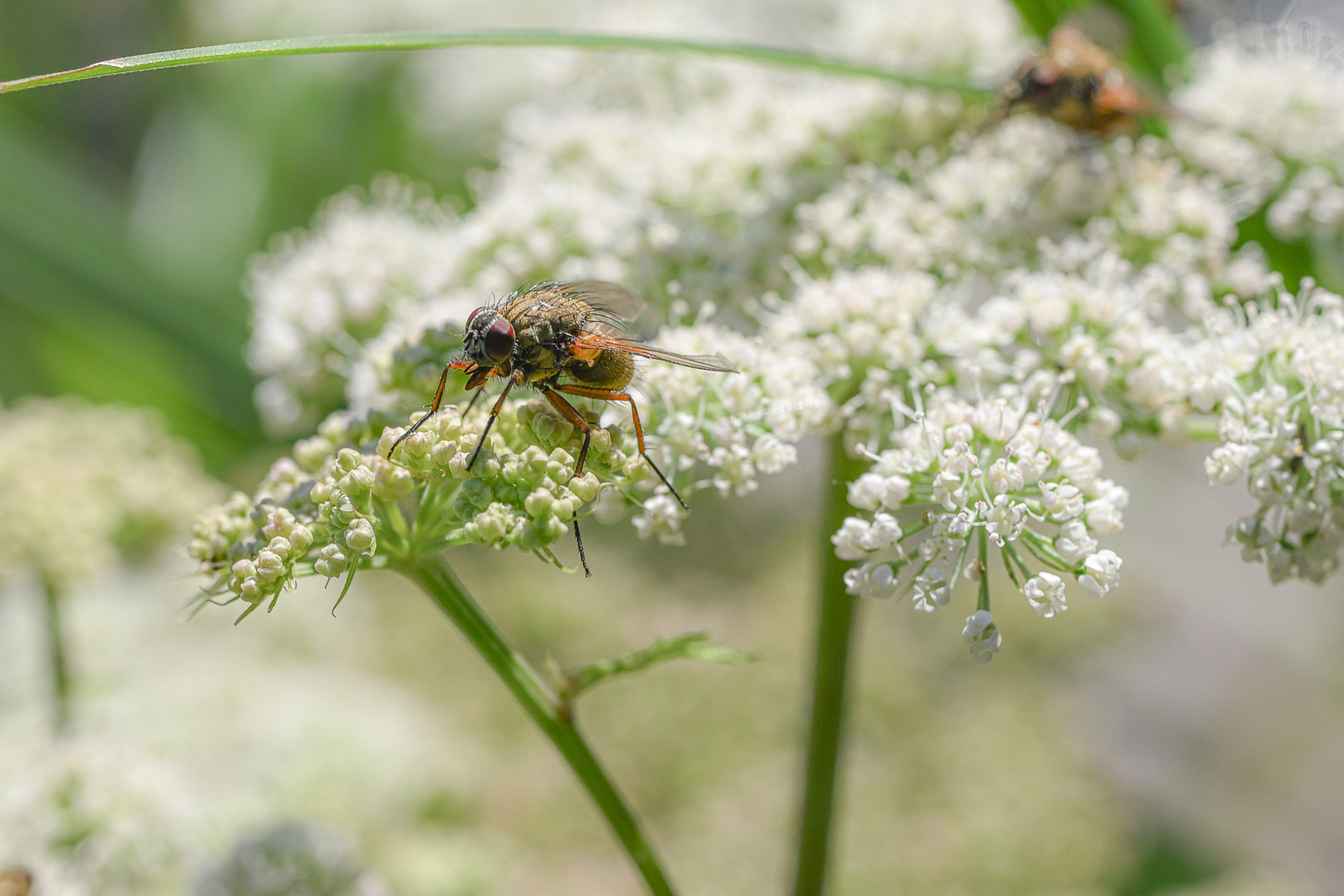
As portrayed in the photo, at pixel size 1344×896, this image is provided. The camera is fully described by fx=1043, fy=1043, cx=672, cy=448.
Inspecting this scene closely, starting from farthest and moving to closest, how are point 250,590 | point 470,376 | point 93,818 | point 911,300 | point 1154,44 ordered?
point 1154,44 < point 93,818 < point 911,300 < point 470,376 < point 250,590

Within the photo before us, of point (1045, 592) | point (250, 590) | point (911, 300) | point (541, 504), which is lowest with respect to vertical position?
point (250, 590)

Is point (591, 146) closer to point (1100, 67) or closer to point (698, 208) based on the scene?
point (698, 208)

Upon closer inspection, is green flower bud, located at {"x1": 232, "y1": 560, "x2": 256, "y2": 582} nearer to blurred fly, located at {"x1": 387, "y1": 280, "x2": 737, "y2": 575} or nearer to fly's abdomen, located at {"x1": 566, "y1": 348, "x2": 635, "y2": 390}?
blurred fly, located at {"x1": 387, "y1": 280, "x2": 737, "y2": 575}

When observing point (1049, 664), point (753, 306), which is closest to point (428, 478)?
point (753, 306)

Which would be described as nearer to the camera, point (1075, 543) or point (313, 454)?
point (1075, 543)

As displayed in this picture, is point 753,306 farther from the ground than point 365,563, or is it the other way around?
point 753,306

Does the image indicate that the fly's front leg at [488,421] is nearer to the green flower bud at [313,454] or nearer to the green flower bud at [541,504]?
Answer: the green flower bud at [541,504]

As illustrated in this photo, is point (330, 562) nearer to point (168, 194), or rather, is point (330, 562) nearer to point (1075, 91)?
point (1075, 91)

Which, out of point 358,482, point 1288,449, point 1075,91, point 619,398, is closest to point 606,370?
point 619,398
